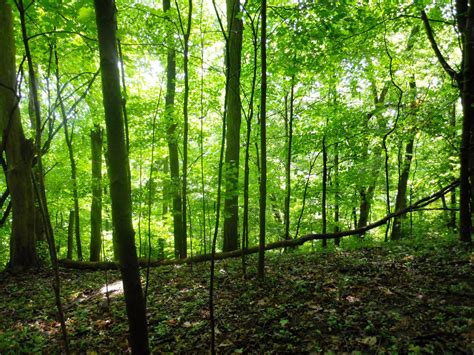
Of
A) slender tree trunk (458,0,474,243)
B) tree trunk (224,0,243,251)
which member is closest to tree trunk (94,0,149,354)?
tree trunk (224,0,243,251)

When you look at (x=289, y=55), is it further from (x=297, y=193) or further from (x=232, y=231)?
(x=297, y=193)

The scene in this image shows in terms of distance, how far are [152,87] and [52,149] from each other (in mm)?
6266

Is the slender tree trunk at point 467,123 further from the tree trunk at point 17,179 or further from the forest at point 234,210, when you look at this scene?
the tree trunk at point 17,179

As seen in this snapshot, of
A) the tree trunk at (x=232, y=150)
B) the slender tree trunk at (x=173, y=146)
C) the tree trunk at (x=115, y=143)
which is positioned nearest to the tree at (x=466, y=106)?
the tree trunk at (x=232, y=150)

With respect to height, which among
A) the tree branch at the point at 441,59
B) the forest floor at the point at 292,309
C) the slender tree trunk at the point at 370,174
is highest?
the tree branch at the point at 441,59

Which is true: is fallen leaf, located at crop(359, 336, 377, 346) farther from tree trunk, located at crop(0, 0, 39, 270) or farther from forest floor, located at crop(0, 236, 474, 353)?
tree trunk, located at crop(0, 0, 39, 270)

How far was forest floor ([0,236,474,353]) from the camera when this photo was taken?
11.2ft

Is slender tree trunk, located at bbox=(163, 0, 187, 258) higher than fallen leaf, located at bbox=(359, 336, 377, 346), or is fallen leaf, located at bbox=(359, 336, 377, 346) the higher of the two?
slender tree trunk, located at bbox=(163, 0, 187, 258)

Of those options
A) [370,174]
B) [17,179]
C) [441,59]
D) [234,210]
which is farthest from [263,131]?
[370,174]

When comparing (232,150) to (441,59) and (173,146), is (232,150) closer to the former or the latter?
(173,146)

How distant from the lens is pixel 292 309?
4.25 m

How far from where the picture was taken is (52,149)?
1521cm

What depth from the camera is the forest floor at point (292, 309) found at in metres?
3.42

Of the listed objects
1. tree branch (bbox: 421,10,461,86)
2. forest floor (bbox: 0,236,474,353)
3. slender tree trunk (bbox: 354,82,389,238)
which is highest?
tree branch (bbox: 421,10,461,86)
